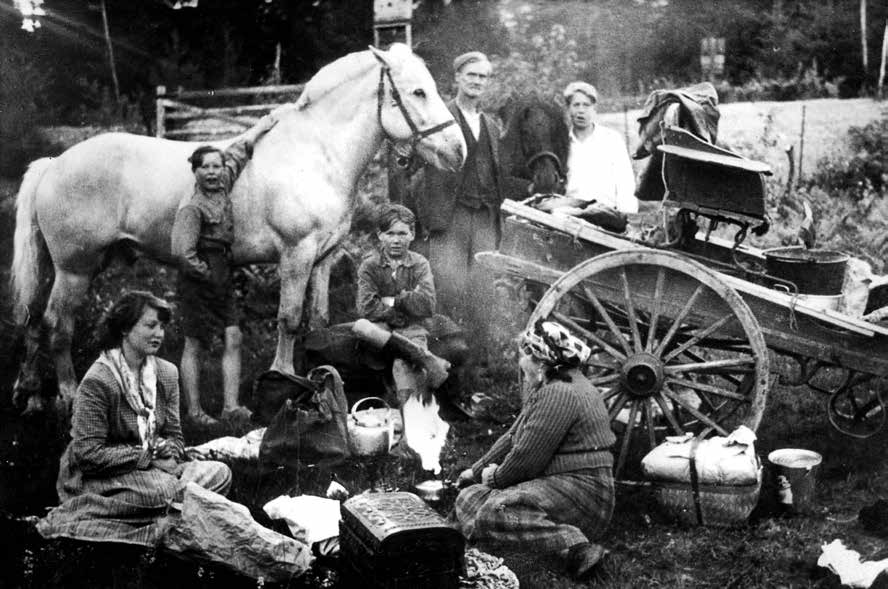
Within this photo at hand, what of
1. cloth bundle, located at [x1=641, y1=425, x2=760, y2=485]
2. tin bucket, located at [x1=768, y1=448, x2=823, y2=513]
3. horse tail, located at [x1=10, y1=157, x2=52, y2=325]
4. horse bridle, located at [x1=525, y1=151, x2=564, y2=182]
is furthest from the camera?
horse bridle, located at [x1=525, y1=151, x2=564, y2=182]

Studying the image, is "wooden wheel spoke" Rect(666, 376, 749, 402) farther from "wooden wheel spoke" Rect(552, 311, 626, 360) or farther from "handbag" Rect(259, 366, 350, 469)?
"handbag" Rect(259, 366, 350, 469)

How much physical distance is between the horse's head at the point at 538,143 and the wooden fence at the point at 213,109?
154cm

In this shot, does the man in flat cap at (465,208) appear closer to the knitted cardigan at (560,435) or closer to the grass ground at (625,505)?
the grass ground at (625,505)

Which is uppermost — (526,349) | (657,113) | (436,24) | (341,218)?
(436,24)

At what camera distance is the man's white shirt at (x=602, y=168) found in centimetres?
634

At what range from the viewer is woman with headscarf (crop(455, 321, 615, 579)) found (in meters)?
4.00

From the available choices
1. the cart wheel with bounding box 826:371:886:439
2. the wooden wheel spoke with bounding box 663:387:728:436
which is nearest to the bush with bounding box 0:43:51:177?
the wooden wheel spoke with bounding box 663:387:728:436

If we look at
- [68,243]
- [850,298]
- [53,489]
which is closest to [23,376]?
[68,243]

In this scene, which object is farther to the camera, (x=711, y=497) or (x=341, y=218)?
(x=341, y=218)

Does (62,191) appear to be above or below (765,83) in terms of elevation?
below

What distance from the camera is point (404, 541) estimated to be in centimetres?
358

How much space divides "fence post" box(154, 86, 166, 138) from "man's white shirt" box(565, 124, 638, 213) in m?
2.94

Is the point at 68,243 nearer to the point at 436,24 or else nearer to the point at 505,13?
the point at 436,24

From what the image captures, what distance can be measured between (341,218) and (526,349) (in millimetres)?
2280
